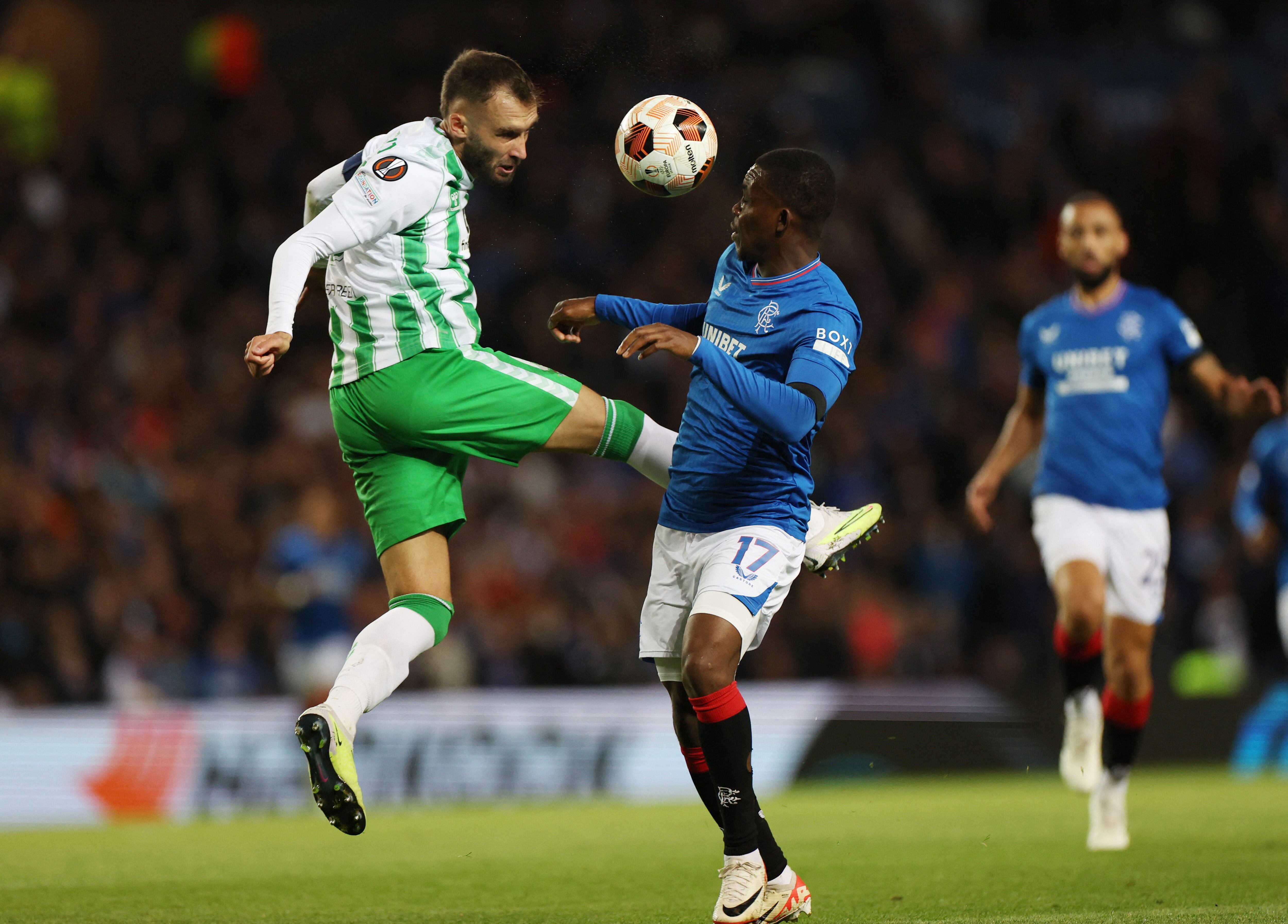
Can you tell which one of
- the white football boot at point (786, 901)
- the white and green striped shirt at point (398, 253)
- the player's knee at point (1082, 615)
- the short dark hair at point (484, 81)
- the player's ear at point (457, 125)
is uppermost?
the short dark hair at point (484, 81)

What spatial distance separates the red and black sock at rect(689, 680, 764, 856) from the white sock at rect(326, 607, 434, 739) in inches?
37.1

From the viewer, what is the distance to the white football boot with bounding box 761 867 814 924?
4.84 m

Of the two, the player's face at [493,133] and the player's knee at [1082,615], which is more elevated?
the player's face at [493,133]

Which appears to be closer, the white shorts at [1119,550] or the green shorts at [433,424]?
the green shorts at [433,424]

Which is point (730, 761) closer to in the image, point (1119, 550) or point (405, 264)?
point (405, 264)

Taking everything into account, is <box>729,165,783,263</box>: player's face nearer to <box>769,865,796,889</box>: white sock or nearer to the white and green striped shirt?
the white and green striped shirt

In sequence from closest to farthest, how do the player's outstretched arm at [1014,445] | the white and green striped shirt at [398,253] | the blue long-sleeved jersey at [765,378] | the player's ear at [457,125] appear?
the blue long-sleeved jersey at [765,378] < the white and green striped shirt at [398,253] < the player's ear at [457,125] < the player's outstretched arm at [1014,445]

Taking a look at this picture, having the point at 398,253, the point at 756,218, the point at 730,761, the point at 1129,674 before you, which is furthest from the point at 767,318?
the point at 1129,674

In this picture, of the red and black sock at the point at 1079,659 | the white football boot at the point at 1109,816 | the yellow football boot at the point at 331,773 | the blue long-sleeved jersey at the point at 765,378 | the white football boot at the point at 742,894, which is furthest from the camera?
the red and black sock at the point at 1079,659

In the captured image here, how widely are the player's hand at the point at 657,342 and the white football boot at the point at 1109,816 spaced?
11.3ft

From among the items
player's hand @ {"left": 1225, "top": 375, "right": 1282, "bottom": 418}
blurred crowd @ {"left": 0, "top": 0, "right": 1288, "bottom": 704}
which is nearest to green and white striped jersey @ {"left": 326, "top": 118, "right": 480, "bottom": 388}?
blurred crowd @ {"left": 0, "top": 0, "right": 1288, "bottom": 704}

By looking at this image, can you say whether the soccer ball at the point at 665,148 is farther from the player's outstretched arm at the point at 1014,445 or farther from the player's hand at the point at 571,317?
the player's outstretched arm at the point at 1014,445

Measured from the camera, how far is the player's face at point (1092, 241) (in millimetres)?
7312

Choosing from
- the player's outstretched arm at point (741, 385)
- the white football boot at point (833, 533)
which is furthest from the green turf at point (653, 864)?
the player's outstretched arm at point (741, 385)
